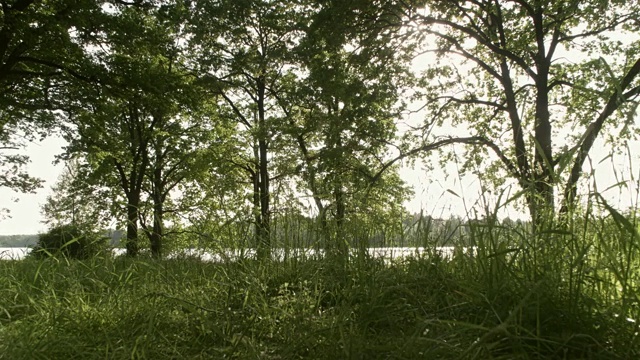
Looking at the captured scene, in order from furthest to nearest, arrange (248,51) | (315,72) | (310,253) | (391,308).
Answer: (248,51) → (315,72) → (310,253) → (391,308)

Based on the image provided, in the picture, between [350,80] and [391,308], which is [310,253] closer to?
[391,308]

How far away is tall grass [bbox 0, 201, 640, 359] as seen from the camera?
1938 mm

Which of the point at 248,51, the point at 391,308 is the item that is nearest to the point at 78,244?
the point at 391,308

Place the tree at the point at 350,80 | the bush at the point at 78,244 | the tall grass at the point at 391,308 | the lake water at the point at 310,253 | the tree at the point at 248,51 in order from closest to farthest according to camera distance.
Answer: the tall grass at the point at 391,308 → the lake water at the point at 310,253 → the bush at the point at 78,244 → the tree at the point at 350,80 → the tree at the point at 248,51

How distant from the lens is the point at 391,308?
102 inches

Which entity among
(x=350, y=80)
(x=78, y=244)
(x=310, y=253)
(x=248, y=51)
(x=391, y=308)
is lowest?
(x=391, y=308)

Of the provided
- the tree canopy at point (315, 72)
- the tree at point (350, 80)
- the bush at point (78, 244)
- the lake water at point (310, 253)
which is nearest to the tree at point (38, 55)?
the tree canopy at point (315, 72)

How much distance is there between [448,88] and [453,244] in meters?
14.9

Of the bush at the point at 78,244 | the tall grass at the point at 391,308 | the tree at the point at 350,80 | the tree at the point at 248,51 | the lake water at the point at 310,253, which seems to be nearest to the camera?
the tall grass at the point at 391,308

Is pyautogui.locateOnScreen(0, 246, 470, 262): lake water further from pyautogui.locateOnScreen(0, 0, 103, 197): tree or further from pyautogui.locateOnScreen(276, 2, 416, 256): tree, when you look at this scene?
pyautogui.locateOnScreen(0, 0, 103, 197): tree

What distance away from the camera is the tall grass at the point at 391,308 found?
1.94m

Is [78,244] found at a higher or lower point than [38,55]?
lower

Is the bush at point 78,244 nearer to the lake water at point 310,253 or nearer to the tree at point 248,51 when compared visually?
the lake water at point 310,253

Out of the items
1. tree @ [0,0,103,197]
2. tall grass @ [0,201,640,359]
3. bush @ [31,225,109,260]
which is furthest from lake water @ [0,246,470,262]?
tree @ [0,0,103,197]
